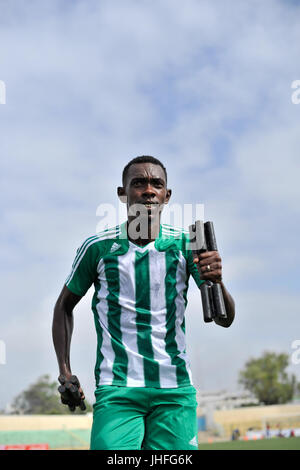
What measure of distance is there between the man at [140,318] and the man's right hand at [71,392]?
8 centimetres

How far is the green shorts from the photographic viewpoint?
3.52 m

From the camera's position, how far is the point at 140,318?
3.85 m

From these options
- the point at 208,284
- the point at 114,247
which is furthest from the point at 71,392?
the point at 208,284

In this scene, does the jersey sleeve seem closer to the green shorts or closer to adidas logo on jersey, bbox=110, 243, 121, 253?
adidas logo on jersey, bbox=110, 243, 121, 253

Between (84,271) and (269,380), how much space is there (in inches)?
3085

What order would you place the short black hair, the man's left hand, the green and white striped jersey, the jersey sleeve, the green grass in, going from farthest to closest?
1. the green grass
2. the short black hair
3. the jersey sleeve
4. the green and white striped jersey
5. the man's left hand

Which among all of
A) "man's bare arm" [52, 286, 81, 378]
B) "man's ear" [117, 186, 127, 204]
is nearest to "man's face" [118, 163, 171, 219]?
"man's ear" [117, 186, 127, 204]

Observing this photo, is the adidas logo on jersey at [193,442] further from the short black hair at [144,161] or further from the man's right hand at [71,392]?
the short black hair at [144,161]

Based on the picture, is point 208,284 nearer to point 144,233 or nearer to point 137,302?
point 137,302

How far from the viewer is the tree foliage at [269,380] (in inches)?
3002

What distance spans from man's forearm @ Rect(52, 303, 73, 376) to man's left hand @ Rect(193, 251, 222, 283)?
120 cm

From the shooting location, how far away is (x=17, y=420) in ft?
146

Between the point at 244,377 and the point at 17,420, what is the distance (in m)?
43.7
